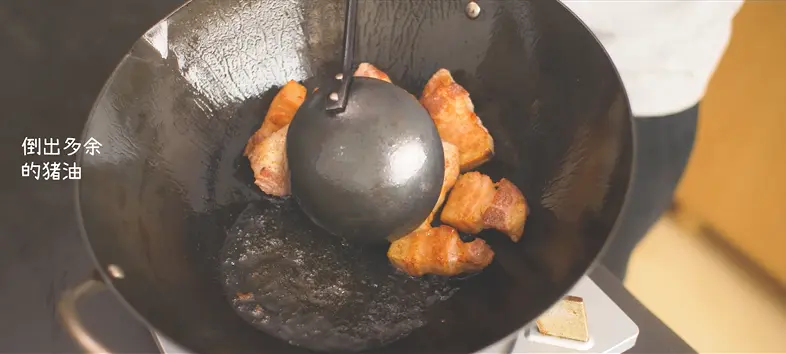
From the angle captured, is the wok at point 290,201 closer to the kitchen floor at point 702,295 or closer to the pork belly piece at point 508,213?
the pork belly piece at point 508,213

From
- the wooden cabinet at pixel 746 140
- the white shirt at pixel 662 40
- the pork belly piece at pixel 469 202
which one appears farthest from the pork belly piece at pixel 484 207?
the wooden cabinet at pixel 746 140

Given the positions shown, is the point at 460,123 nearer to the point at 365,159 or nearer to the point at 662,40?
the point at 365,159

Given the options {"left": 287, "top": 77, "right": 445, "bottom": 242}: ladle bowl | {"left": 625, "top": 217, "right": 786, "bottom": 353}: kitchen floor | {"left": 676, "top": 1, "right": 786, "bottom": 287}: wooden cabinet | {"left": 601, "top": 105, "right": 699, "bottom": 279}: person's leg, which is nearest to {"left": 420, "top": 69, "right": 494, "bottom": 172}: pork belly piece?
{"left": 287, "top": 77, "right": 445, "bottom": 242}: ladle bowl

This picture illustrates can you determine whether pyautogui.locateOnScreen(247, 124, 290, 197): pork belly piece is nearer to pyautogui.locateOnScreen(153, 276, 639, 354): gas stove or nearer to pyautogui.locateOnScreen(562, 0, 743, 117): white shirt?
pyautogui.locateOnScreen(153, 276, 639, 354): gas stove

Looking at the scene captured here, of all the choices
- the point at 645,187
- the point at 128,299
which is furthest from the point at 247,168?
the point at 645,187

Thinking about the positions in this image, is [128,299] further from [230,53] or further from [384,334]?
[230,53]

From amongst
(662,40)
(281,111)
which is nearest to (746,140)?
(662,40)
